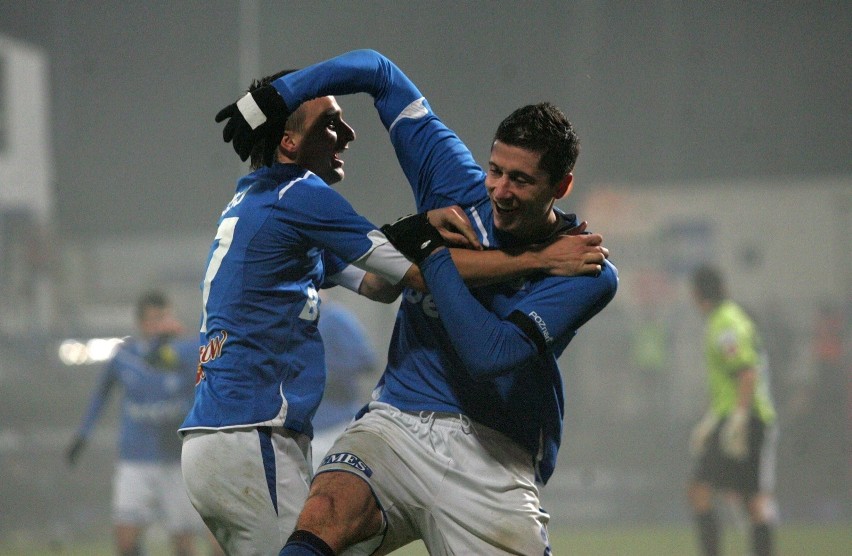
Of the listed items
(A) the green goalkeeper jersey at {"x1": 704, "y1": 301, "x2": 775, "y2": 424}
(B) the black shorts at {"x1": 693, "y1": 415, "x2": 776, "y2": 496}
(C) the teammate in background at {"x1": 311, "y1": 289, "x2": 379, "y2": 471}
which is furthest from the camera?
(B) the black shorts at {"x1": 693, "y1": 415, "x2": 776, "y2": 496}

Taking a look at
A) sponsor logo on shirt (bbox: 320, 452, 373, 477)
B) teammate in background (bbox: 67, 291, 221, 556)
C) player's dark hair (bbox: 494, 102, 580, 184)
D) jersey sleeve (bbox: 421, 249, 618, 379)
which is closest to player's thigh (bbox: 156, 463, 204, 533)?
teammate in background (bbox: 67, 291, 221, 556)

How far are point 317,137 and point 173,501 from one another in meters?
4.58

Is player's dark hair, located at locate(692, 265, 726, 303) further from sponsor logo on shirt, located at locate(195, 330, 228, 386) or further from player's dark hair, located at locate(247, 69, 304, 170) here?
sponsor logo on shirt, located at locate(195, 330, 228, 386)

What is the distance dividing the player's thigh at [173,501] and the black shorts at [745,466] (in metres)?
3.47

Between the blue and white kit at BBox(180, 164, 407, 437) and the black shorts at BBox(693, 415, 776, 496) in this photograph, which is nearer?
the blue and white kit at BBox(180, 164, 407, 437)

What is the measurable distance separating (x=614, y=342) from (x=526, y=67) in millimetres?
3342

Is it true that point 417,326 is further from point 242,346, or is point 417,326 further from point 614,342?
point 614,342

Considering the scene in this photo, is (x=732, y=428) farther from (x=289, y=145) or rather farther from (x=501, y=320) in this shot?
(x=289, y=145)

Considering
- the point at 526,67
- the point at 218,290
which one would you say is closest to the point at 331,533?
the point at 218,290

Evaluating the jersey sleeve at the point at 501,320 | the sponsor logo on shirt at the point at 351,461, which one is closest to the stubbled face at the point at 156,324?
the sponsor logo on shirt at the point at 351,461

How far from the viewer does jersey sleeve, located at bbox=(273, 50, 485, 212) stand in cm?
281

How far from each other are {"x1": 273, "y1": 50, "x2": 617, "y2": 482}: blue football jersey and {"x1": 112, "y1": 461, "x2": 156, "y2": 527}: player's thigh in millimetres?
4302

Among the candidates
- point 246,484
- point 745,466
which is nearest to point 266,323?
point 246,484

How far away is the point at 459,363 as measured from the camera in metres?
2.72
